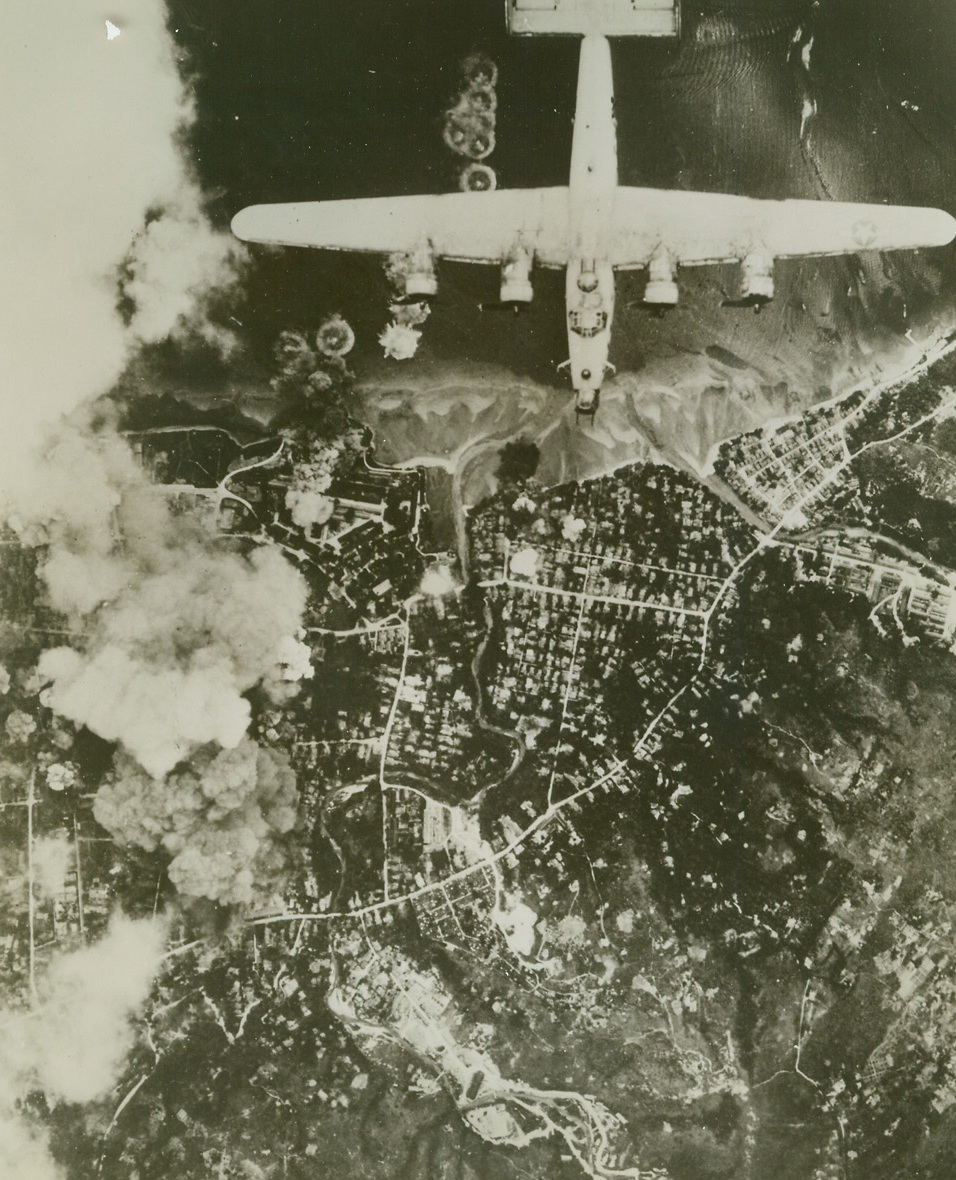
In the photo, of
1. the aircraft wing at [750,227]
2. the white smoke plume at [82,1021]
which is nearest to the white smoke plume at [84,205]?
the aircraft wing at [750,227]

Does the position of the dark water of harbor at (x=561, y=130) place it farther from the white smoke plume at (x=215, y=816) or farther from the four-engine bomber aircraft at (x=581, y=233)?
the white smoke plume at (x=215, y=816)

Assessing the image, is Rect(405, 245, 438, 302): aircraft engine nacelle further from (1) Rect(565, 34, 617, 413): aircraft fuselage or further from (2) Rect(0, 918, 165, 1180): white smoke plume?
(2) Rect(0, 918, 165, 1180): white smoke plume

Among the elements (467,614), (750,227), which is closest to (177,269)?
(467,614)

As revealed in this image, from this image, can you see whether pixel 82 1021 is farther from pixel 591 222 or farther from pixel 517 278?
pixel 591 222

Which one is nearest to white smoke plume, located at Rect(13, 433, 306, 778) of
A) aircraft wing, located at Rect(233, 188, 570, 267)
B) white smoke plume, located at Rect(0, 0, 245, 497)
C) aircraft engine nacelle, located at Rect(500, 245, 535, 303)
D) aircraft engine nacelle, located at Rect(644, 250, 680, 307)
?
white smoke plume, located at Rect(0, 0, 245, 497)

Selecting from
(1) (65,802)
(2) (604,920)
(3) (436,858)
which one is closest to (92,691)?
(1) (65,802)
